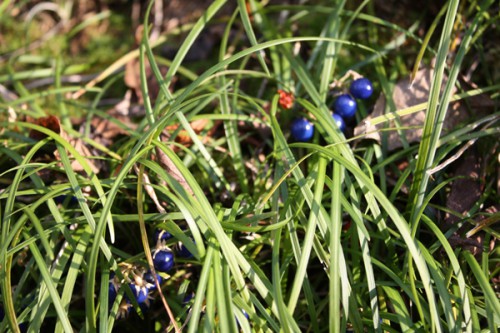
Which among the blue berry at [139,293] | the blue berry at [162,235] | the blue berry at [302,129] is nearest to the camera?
the blue berry at [139,293]

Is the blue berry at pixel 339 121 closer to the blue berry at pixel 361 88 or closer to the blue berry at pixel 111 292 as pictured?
the blue berry at pixel 361 88

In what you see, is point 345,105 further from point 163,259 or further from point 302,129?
point 163,259

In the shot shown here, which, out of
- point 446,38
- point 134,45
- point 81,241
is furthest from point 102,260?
point 134,45

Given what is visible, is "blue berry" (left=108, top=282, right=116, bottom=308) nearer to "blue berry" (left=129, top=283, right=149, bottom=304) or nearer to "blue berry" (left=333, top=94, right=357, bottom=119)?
"blue berry" (left=129, top=283, right=149, bottom=304)

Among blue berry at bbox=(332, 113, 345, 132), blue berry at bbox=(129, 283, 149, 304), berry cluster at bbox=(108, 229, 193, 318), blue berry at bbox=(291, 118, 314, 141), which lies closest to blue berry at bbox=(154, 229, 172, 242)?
berry cluster at bbox=(108, 229, 193, 318)

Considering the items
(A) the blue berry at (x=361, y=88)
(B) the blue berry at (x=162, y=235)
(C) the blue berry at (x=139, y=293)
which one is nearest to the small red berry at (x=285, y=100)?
(A) the blue berry at (x=361, y=88)

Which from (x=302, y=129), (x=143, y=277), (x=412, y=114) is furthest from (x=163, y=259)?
(x=412, y=114)

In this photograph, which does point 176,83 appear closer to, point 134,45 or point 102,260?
point 134,45
